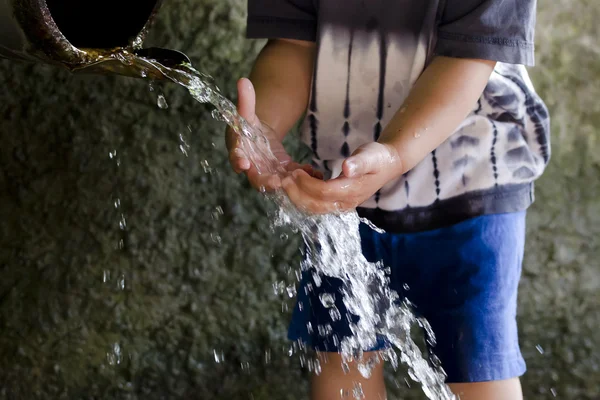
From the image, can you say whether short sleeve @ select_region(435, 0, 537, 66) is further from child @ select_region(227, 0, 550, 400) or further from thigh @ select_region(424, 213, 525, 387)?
thigh @ select_region(424, 213, 525, 387)

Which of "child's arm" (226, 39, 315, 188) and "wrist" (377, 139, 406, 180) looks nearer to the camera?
"wrist" (377, 139, 406, 180)

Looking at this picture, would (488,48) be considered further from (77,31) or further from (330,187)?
(77,31)

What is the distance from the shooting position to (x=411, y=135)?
100 cm

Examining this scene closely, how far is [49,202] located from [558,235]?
118 cm

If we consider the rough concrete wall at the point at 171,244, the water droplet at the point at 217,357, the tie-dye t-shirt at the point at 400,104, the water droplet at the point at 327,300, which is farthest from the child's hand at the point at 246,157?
the water droplet at the point at 217,357

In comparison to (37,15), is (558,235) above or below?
below

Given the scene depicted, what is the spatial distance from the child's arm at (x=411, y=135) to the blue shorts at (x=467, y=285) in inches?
7.1

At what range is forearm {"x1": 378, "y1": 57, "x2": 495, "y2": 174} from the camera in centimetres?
101

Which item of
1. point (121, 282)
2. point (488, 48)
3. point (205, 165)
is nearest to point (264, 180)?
point (488, 48)

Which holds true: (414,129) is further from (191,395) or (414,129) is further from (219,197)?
(191,395)

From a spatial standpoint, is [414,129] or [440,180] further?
[440,180]

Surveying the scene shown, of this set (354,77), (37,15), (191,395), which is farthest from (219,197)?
(37,15)

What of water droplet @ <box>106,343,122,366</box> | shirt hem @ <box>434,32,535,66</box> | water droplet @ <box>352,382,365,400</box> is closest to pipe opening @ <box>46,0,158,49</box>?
shirt hem @ <box>434,32,535,66</box>

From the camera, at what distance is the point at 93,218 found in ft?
5.54
